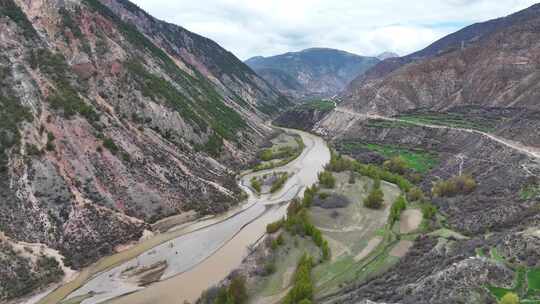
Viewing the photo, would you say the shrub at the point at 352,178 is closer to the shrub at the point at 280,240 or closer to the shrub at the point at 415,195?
the shrub at the point at 415,195

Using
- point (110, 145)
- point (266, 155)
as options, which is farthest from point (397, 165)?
point (110, 145)

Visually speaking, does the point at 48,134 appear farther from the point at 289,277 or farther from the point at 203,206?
the point at 289,277

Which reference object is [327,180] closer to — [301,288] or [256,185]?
[256,185]

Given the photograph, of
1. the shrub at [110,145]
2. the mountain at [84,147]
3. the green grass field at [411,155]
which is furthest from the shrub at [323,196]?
the shrub at [110,145]

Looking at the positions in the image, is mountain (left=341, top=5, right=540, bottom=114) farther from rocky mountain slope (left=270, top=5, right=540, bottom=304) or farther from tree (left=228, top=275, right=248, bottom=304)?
tree (left=228, top=275, right=248, bottom=304)

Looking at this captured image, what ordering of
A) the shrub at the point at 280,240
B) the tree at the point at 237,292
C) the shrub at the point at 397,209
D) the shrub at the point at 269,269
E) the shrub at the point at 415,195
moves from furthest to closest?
1. the shrub at the point at 415,195
2. the shrub at the point at 397,209
3. the shrub at the point at 280,240
4. the shrub at the point at 269,269
5. the tree at the point at 237,292
